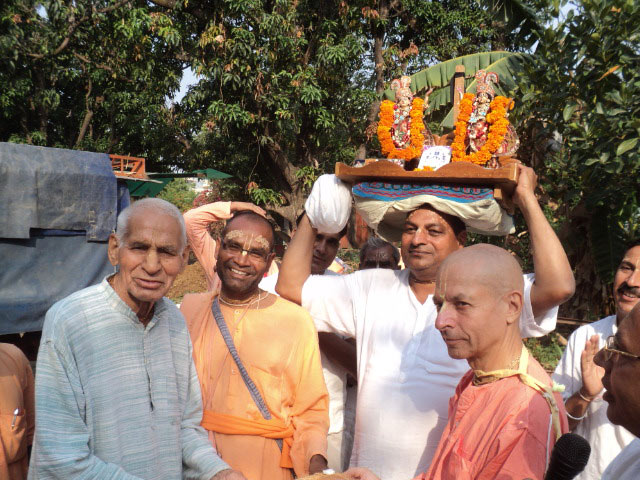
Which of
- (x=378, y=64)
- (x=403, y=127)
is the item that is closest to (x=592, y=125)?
(x=403, y=127)

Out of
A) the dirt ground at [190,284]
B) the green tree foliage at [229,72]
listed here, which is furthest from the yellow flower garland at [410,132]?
the dirt ground at [190,284]

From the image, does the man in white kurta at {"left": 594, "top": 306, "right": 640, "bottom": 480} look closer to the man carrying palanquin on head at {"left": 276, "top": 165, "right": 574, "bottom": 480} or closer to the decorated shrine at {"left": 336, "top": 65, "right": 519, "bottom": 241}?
the man carrying palanquin on head at {"left": 276, "top": 165, "right": 574, "bottom": 480}

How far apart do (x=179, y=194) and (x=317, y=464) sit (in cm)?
2395

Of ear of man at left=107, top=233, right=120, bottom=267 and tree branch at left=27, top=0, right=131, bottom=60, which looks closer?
ear of man at left=107, top=233, right=120, bottom=267

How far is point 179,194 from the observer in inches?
1006

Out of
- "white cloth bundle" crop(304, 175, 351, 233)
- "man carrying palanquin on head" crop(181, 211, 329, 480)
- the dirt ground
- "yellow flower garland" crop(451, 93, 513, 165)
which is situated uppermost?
"yellow flower garland" crop(451, 93, 513, 165)

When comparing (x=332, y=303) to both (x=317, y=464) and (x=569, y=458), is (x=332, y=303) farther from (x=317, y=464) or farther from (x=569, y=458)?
(x=569, y=458)

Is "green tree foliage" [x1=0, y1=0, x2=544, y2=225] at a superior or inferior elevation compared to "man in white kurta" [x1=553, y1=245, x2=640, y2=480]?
superior

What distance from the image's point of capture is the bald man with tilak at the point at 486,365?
73.4 inches

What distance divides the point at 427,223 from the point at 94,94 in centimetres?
1607

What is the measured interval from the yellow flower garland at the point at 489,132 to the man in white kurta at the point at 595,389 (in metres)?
1.11

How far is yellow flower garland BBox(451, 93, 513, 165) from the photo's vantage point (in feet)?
9.10

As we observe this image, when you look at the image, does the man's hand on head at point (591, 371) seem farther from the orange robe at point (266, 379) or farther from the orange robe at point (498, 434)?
the orange robe at point (266, 379)

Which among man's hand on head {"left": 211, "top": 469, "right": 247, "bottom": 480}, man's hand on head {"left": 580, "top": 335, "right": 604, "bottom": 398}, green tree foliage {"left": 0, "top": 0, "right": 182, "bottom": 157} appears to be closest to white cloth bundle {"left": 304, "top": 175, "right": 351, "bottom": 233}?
man's hand on head {"left": 211, "top": 469, "right": 247, "bottom": 480}
